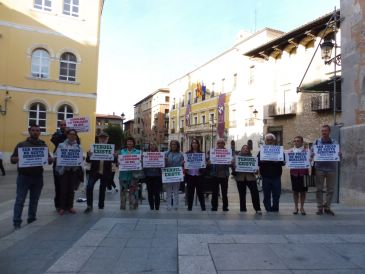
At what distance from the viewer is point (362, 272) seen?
450 cm

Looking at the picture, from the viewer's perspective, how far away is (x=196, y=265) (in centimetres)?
466

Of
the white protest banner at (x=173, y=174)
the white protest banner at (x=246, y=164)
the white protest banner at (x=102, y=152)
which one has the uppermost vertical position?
the white protest banner at (x=102, y=152)

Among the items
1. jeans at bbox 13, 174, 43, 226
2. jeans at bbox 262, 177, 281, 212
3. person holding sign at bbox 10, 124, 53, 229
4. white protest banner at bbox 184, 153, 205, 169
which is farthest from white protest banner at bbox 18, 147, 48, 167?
jeans at bbox 262, 177, 281, 212

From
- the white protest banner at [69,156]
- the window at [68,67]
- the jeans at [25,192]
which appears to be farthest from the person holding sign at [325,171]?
the window at [68,67]

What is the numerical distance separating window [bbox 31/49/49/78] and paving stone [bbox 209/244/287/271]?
25.5 metres

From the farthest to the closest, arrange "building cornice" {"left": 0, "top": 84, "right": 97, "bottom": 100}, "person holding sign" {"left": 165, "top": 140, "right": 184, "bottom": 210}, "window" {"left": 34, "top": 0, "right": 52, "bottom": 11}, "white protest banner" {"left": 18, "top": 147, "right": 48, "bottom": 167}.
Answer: "window" {"left": 34, "top": 0, "right": 52, "bottom": 11} < "building cornice" {"left": 0, "top": 84, "right": 97, "bottom": 100} < "person holding sign" {"left": 165, "top": 140, "right": 184, "bottom": 210} < "white protest banner" {"left": 18, "top": 147, "right": 48, "bottom": 167}

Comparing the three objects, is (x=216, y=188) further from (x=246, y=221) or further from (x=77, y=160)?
(x=77, y=160)

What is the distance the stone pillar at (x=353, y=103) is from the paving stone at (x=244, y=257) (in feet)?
23.3

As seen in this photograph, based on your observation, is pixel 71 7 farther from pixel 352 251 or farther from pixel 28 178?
pixel 352 251

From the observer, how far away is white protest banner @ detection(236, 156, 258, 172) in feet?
29.3

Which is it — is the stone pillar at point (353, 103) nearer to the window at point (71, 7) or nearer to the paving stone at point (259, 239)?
the paving stone at point (259, 239)

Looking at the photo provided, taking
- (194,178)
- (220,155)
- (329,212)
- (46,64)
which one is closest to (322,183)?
(329,212)

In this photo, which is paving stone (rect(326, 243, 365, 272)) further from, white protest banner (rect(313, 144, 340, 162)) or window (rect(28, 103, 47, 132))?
window (rect(28, 103, 47, 132))

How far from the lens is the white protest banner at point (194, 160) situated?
905cm
